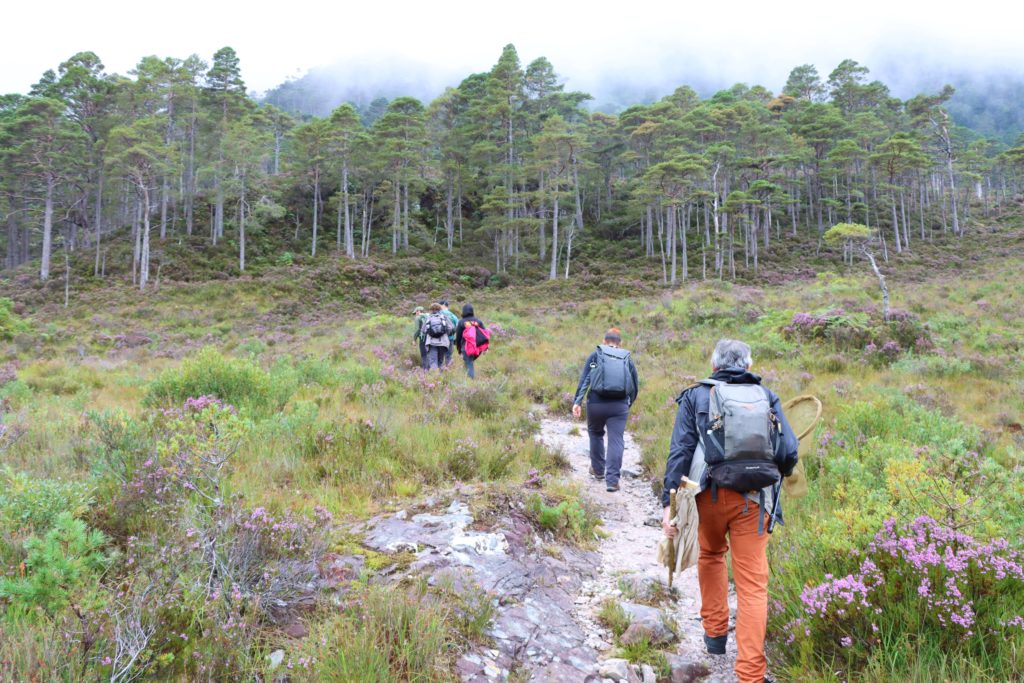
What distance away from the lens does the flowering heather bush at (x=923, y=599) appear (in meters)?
2.47

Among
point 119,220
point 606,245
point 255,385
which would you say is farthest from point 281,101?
point 255,385

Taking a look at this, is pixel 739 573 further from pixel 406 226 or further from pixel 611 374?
pixel 406 226

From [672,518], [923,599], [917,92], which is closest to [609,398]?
[672,518]

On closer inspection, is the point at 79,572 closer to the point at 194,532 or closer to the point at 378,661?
the point at 194,532

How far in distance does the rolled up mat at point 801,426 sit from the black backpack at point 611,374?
2.55m

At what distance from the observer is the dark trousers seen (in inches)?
243

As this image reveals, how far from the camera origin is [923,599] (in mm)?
2633

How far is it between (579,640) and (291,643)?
5.85 ft

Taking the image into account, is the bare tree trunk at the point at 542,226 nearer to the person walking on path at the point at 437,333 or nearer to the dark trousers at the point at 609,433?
the person walking on path at the point at 437,333

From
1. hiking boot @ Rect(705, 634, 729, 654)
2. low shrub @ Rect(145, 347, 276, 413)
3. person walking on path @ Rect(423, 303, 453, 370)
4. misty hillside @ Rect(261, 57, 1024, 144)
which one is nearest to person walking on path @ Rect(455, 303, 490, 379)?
person walking on path @ Rect(423, 303, 453, 370)

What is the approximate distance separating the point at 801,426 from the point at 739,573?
4.19 ft

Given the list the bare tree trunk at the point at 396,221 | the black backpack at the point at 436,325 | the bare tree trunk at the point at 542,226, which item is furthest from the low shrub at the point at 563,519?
the bare tree trunk at the point at 396,221

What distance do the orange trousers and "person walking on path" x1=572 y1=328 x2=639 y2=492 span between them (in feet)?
9.35

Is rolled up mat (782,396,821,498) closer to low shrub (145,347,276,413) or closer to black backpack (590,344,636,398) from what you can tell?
black backpack (590,344,636,398)
